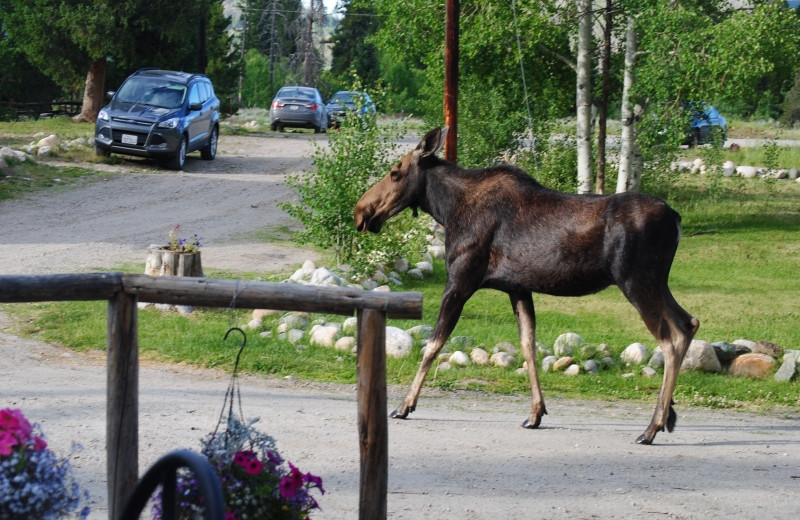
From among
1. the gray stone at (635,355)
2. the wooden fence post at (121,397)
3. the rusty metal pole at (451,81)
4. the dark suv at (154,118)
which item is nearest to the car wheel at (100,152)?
the dark suv at (154,118)

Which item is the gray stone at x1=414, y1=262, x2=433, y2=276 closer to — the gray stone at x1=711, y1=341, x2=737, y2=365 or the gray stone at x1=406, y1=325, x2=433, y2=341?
the gray stone at x1=406, y1=325, x2=433, y2=341

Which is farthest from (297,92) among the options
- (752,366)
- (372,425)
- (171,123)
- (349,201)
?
(372,425)

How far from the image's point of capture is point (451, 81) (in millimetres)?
16969

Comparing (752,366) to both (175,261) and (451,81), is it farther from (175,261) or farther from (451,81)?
(451,81)

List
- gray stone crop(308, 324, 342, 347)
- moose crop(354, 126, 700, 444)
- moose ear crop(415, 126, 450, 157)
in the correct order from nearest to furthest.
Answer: moose crop(354, 126, 700, 444) → moose ear crop(415, 126, 450, 157) → gray stone crop(308, 324, 342, 347)

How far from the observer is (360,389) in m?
5.44

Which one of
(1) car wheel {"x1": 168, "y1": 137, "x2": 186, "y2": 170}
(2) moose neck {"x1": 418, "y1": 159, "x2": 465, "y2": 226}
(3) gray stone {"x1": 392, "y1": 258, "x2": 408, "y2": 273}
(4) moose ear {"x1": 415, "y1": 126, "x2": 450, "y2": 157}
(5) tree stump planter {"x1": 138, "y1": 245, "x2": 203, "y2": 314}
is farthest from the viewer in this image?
(1) car wheel {"x1": 168, "y1": 137, "x2": 186, "y2": 170}

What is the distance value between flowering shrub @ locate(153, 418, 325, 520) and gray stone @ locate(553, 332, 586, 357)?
641cm

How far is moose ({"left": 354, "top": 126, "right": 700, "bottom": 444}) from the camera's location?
8.22 meters

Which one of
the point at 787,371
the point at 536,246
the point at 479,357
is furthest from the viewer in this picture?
the point at 479,357

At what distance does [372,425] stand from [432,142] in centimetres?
436

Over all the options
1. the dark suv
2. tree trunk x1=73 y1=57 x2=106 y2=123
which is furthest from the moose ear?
tree trunk x1=73 y1=57 x2=106 y2=123

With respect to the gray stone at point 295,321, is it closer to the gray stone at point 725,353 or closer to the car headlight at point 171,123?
the gray stone at point 725,353

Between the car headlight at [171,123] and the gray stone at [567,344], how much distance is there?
1506 cm
